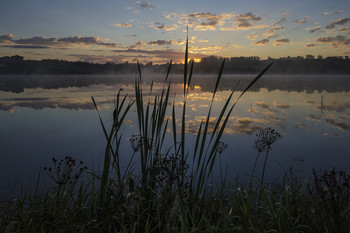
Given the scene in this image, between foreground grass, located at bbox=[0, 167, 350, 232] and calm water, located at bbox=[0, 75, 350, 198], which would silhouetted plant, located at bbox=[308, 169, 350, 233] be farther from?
calm water, located at bbox=[0, 75, 350, 198]

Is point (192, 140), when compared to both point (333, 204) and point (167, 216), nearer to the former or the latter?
point (167, 216)

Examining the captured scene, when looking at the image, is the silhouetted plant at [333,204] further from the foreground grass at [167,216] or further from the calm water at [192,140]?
the calm water at [192,140]

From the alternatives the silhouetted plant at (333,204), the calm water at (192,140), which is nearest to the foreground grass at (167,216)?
the silhouetted plant at (333,204)

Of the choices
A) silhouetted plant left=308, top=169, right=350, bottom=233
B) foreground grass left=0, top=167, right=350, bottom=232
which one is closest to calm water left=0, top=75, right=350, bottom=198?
foreground grass left=0, top=167, right=350, bottom=232

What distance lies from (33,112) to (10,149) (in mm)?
8607

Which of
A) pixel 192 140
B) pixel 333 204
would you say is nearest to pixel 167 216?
pixel 333 204

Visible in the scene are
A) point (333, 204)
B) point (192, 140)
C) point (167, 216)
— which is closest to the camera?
point (333, 204)

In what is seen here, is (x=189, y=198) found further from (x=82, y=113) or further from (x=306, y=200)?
(x=82, y=113)

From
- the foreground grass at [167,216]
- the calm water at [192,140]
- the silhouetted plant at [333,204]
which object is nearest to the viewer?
the silhouetted plant at [333,204]

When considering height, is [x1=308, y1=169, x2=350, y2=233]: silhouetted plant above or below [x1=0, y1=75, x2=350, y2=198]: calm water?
above

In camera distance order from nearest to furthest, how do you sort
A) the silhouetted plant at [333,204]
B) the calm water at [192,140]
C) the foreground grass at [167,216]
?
the silhouetted plant at [333,204] → the foreground grass at [167,216] → the calm water at [192,140]

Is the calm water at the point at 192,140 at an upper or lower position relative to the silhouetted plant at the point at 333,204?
lower

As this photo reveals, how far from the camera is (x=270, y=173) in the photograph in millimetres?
6688

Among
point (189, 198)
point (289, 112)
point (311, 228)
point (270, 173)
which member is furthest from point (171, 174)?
point (289, 112)
